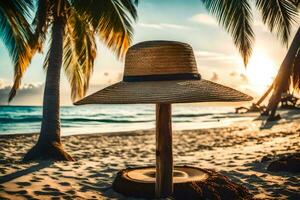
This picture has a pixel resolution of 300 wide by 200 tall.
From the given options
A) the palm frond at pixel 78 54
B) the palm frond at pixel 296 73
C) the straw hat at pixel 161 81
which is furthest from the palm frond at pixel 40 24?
the palm frond at pixel 296 73

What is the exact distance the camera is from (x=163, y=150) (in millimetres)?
4211

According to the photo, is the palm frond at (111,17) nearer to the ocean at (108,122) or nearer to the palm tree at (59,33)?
the palm tree at (59,33)

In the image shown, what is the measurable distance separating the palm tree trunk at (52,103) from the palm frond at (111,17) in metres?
1.10

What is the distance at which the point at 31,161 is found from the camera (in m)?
7.27

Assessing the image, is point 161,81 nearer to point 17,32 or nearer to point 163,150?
point 163,150

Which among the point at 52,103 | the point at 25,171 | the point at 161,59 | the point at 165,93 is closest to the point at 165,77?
the point at 161,59

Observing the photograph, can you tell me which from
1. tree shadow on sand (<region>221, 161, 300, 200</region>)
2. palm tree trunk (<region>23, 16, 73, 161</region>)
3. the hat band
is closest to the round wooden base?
tree shadow on sand (<region>221, 161, 300, 200</region>)

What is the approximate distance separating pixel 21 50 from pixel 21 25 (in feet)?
2.22

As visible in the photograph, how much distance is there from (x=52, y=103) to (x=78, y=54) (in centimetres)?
247

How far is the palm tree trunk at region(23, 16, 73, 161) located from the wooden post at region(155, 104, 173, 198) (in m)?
3.86

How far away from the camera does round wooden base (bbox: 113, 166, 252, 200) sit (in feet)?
14.6

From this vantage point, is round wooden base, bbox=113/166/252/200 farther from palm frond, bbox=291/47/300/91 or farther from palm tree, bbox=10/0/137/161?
palm frond, bbox=291/47/300/91

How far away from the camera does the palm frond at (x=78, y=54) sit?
8734 millimetres

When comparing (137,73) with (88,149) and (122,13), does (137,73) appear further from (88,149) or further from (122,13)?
(88,149)
